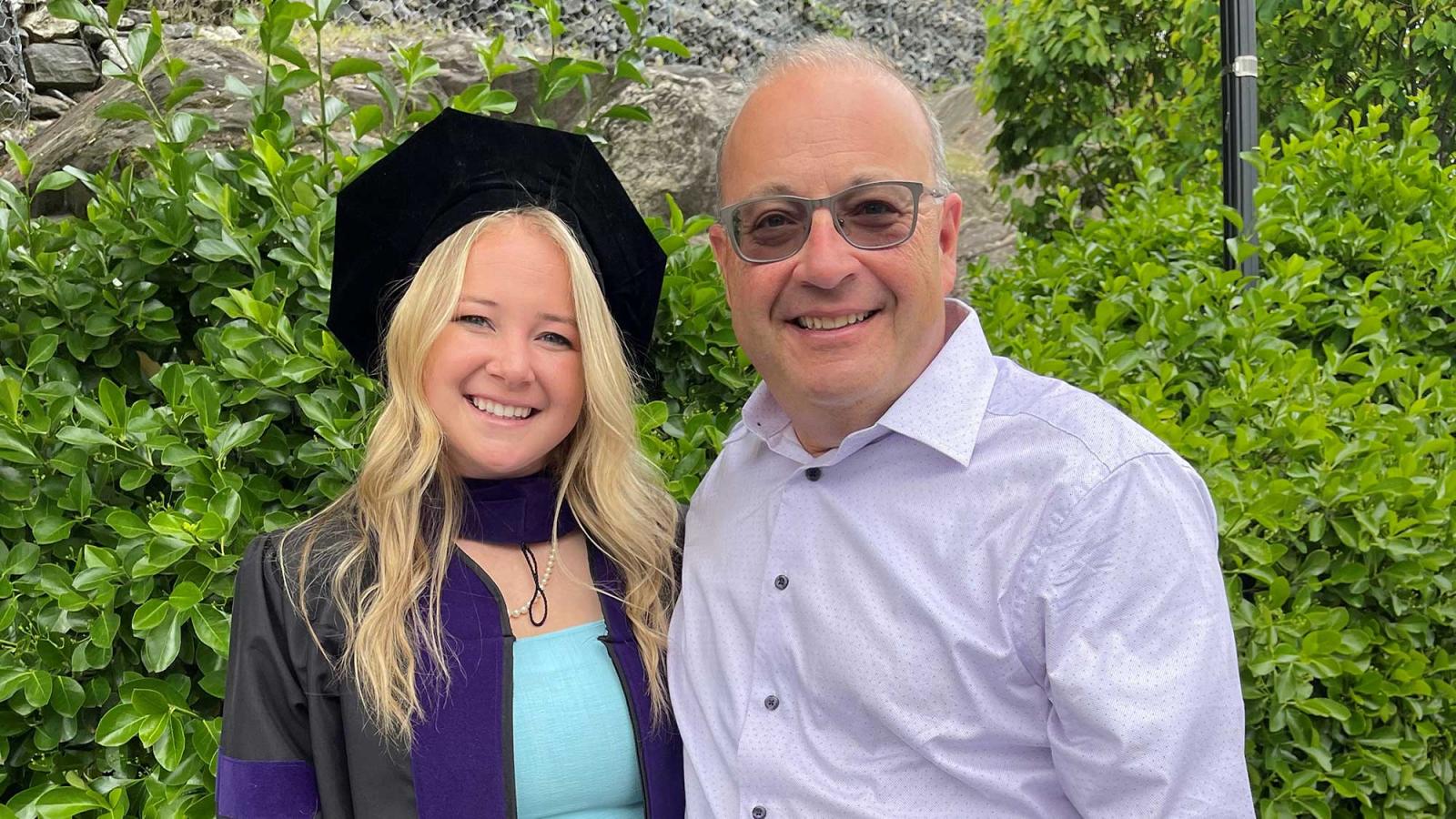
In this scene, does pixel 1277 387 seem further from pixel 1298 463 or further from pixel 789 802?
pixel 789 802

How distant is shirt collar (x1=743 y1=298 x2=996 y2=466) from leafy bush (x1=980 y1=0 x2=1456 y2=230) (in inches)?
153

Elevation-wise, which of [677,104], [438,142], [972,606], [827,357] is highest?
[438,142]

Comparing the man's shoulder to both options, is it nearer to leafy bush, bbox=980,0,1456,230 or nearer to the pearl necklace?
the pearl necklace

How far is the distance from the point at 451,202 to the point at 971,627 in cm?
103

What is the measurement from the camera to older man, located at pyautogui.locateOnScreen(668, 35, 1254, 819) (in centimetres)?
142

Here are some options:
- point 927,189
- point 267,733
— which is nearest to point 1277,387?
point 927,189

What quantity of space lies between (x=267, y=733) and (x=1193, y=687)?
1.23 m

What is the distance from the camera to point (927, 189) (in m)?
1.68

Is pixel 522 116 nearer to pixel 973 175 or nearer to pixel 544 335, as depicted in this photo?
pixel 544 335

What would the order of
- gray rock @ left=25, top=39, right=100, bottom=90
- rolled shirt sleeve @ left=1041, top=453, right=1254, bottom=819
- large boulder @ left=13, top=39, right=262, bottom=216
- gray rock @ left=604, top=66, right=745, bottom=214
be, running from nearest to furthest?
rolled shirt sleeve @ left=1041, top=453, right=1254, bottom=819, large boulder @ left=13, top=39, right=262, bottom=216, gray rock @ left=604, top=66, right=745, bottom=214, gray rock @ left=25, top=39, right=100, bottom=90

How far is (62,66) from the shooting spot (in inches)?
347

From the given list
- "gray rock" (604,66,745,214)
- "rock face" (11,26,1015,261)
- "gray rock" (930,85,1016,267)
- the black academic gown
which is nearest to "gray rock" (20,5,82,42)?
"rock face" (11,26,1015,261)

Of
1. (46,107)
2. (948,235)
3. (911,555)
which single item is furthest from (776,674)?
(46,107)

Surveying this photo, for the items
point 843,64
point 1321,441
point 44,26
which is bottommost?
point 44,26
